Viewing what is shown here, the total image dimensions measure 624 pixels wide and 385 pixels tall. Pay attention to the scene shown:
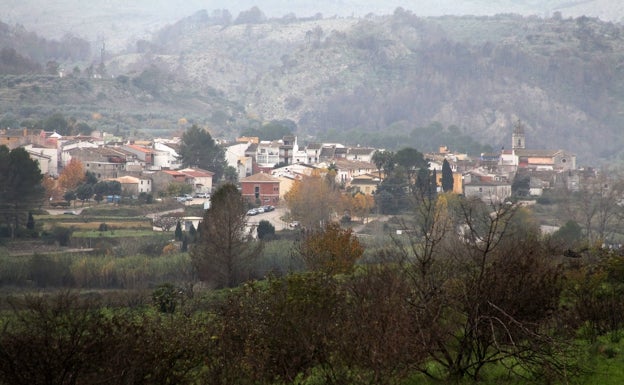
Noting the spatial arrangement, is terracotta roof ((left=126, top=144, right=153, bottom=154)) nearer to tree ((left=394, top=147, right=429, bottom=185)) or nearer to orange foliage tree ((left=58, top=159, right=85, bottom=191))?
orange foliage tree ((left=58, top=159, right=85, bottom=191))

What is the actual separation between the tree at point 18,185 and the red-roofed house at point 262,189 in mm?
8653

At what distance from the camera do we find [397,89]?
371 feet

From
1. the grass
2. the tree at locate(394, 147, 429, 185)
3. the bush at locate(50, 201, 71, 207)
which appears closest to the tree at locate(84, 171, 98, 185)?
the bush at locate(50, 201, 71, 207)

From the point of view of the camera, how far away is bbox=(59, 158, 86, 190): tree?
4541cm

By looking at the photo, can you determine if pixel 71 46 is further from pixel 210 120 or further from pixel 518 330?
pixel 518 330

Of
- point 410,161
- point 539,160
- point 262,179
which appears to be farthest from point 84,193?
point 539,160

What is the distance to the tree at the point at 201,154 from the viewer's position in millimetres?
54875

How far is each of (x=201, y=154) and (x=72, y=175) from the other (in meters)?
9.76

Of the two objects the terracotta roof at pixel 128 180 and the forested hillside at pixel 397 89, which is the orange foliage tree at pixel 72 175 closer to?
the terracotta roof at pixel 128 180

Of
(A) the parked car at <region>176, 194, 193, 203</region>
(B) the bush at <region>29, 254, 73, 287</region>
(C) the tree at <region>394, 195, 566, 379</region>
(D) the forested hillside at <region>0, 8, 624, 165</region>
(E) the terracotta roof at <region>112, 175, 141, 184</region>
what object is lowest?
(B) the bush at <region>29, 254, 73, 287</region>

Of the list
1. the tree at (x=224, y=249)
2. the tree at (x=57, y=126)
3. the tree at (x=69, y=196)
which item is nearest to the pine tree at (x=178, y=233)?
the tree at (x=224, y=249)

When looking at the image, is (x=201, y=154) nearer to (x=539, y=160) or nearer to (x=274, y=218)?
(x=274, y=218)

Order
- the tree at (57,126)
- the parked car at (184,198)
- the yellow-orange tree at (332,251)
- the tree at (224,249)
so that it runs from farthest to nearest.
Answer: the tree at (57,126) < the parked car at (184,198) < the tree at (224,249) < the yellow-orange tree at (332,251)

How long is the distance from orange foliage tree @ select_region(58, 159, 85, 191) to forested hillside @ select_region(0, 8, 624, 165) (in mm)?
29080
